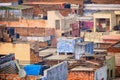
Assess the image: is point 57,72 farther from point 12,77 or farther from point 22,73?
point 12,77

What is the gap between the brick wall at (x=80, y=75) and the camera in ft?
95.9

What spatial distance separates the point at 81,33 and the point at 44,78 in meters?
21.3

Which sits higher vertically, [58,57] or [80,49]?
[80,49]

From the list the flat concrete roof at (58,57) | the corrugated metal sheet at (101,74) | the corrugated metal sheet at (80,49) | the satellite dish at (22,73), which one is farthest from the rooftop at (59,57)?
the satellite dish at (22,73)

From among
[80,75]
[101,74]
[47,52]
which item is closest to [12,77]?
[80,75]

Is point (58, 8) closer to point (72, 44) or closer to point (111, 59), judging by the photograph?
point (72, 44)

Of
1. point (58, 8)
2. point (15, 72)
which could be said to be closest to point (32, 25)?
point (58, 8)

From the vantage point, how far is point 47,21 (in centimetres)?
5094

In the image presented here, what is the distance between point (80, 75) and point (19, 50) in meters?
9.84

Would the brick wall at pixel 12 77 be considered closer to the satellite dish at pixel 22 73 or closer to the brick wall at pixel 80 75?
the satellite dish at pixel 22 73

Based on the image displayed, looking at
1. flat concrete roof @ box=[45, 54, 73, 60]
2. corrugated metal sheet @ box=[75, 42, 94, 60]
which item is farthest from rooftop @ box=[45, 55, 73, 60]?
corrugated metal sheet @ box=[75, 42, 94, 60]

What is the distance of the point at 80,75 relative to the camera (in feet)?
96.2

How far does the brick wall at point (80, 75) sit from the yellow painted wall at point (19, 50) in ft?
29.3

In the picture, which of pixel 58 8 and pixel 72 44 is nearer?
pixel 72 44
